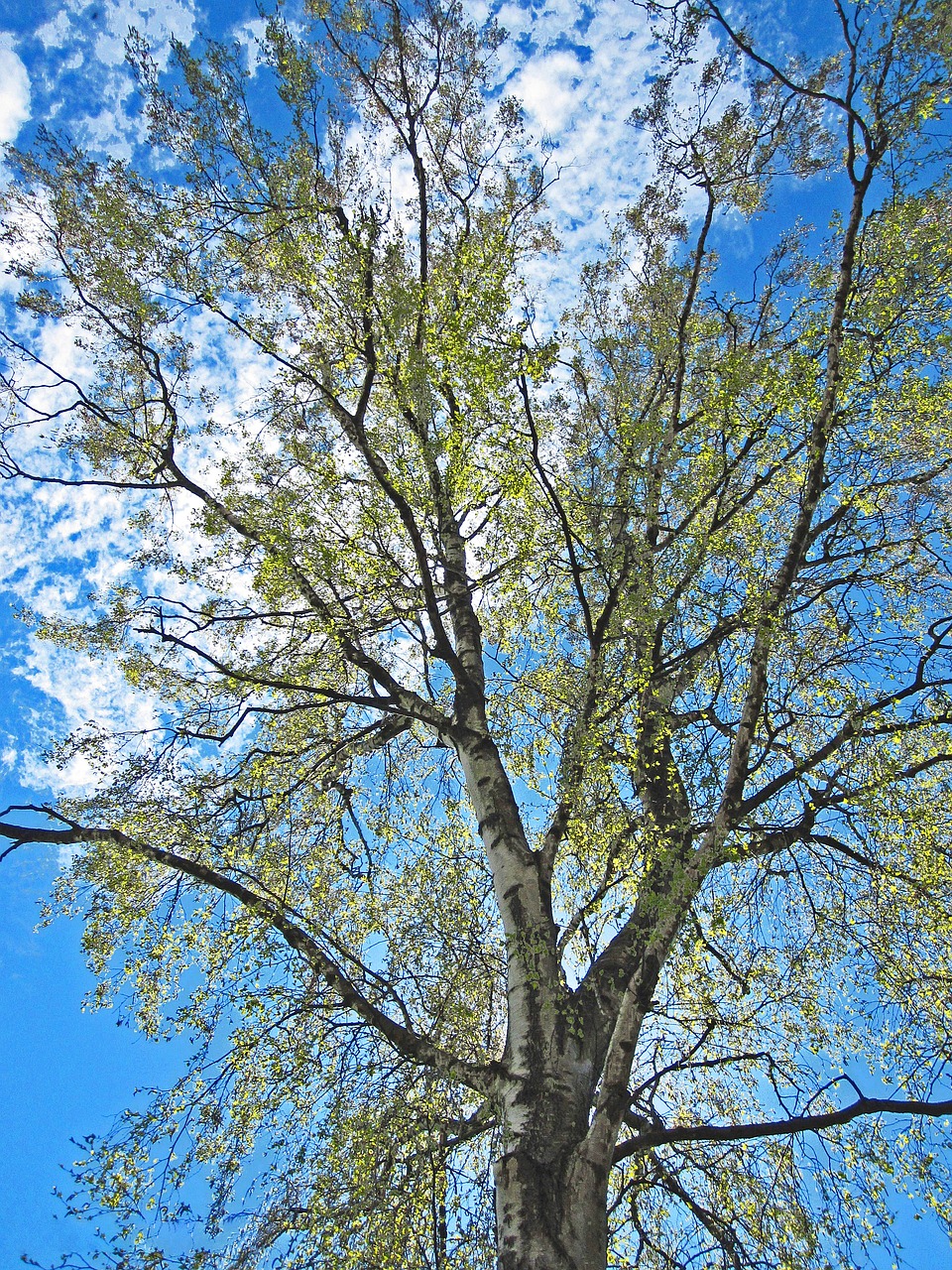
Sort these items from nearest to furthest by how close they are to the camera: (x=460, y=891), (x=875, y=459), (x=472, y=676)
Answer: (x=875, y=459)
(x=460, y=891)
(x=472, y=676)

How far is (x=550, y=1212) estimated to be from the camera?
13.1 ft

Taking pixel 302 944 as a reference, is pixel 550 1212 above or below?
below

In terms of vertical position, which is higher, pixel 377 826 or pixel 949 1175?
pixel 377 826

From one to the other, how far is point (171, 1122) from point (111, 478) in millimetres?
6805

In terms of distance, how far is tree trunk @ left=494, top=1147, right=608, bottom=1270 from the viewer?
3.86 metres

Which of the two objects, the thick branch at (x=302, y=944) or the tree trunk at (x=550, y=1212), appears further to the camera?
the thick branch at (x=302, y=944)

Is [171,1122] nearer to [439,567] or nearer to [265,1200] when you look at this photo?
[265,1200]

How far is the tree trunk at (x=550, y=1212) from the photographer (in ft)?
12.7

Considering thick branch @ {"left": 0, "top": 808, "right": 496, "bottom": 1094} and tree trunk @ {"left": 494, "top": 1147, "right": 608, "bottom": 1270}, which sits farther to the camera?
thick branch @ {"left": 0, "top": 808, "right": 496, "bottom": 1094}

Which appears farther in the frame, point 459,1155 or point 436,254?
point 436,254

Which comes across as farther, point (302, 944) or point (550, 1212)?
point (302, 944)

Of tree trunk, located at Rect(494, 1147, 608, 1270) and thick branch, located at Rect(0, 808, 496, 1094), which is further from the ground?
thick branch, located at Rect(0, 808, 496, 1094)

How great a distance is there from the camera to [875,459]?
20.0ft

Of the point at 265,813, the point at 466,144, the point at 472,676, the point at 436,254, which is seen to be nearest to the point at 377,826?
the point at 265,813
